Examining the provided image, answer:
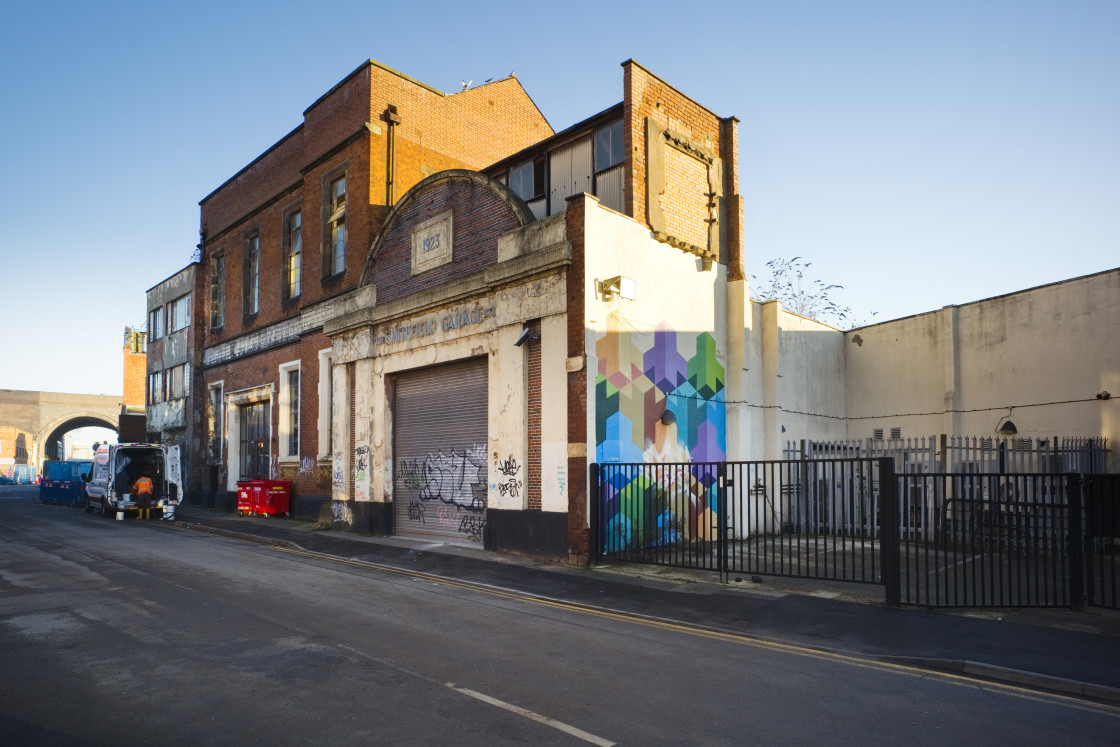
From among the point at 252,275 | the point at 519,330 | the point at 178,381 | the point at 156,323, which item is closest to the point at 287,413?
the point at 252,275

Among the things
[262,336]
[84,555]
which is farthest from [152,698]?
[262,336]

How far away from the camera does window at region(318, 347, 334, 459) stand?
21.0 meters

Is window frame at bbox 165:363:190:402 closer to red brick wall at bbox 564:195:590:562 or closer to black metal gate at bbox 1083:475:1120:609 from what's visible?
red brick wall at bbox 564:195:590:562

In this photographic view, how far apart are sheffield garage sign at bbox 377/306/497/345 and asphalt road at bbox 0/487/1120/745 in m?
6.78

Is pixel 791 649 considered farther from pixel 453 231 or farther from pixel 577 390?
pixel 453 231

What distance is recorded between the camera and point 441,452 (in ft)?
54.1

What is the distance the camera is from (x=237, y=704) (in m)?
5.36

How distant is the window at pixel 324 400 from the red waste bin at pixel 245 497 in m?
3.27

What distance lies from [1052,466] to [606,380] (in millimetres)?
9634

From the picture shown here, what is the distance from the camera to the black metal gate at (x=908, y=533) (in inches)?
343

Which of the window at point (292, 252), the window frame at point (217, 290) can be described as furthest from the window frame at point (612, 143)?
the window frame at point (217, 290)

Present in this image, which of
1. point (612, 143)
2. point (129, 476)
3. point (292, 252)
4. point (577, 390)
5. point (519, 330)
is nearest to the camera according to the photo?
point (577, 390)

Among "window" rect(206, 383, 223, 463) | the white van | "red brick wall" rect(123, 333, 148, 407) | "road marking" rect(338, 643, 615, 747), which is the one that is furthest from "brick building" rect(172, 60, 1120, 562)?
"red brick wall" rect(123, 333, 148, 407)

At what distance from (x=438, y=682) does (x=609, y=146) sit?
39.5 feet
